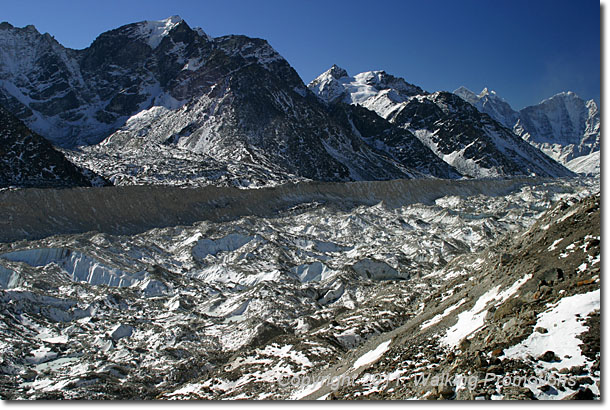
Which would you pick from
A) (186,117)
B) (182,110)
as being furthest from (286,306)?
(182,110)

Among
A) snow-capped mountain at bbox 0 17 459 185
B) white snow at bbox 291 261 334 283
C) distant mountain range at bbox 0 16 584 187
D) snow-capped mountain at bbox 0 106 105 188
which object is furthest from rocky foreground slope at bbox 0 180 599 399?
snow-capped mountain at bbox 0 17 459 185

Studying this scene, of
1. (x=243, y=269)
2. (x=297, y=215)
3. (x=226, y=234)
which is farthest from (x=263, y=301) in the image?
(x=297, y=215)

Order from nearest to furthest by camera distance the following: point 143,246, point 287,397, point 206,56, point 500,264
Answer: point 287,397, point 500,264, point 143,246, point 206,56

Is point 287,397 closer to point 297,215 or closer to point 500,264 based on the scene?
point 500,264

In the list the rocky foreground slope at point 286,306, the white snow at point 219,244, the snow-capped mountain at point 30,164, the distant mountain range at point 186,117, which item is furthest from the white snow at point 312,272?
the distant mountain range at point 186,117

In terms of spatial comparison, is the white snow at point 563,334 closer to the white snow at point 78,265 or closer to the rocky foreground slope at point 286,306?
the rocky foreground slope at point 286,306

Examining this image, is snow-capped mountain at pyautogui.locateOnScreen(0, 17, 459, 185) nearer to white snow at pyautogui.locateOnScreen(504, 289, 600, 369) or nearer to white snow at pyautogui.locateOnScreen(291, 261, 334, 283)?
white snow at pyautogui.locateOnScreen(291, 261, 334, 283)
